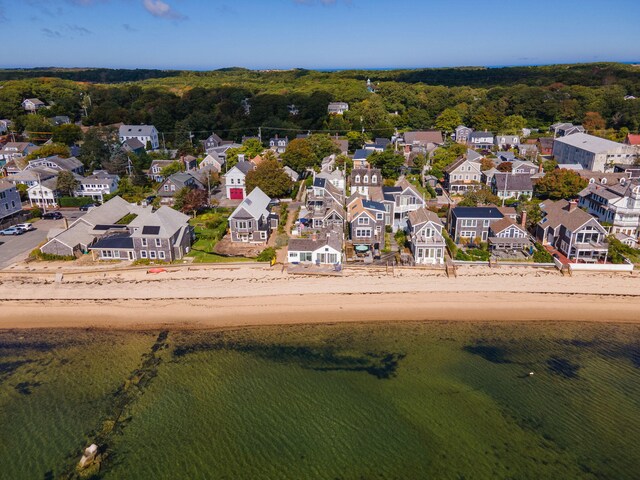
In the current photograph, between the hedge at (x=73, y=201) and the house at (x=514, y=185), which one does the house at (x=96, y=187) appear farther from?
the house at (x=514, y=185)

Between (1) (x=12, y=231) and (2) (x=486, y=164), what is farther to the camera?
(2) (x=486, y=164)

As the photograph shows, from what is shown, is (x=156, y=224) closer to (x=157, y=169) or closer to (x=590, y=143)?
(x=157, y=169)

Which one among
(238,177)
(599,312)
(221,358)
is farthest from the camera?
(238,177)

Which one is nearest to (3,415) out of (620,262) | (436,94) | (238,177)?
(238,177)

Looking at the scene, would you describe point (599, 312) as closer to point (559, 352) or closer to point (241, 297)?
point (559, 352)

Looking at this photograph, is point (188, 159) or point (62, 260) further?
point (188, 159)

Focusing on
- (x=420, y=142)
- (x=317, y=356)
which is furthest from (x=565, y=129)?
(x=317, y=356)

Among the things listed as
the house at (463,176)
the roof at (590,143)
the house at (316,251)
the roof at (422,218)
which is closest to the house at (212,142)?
the house at (463,176)
